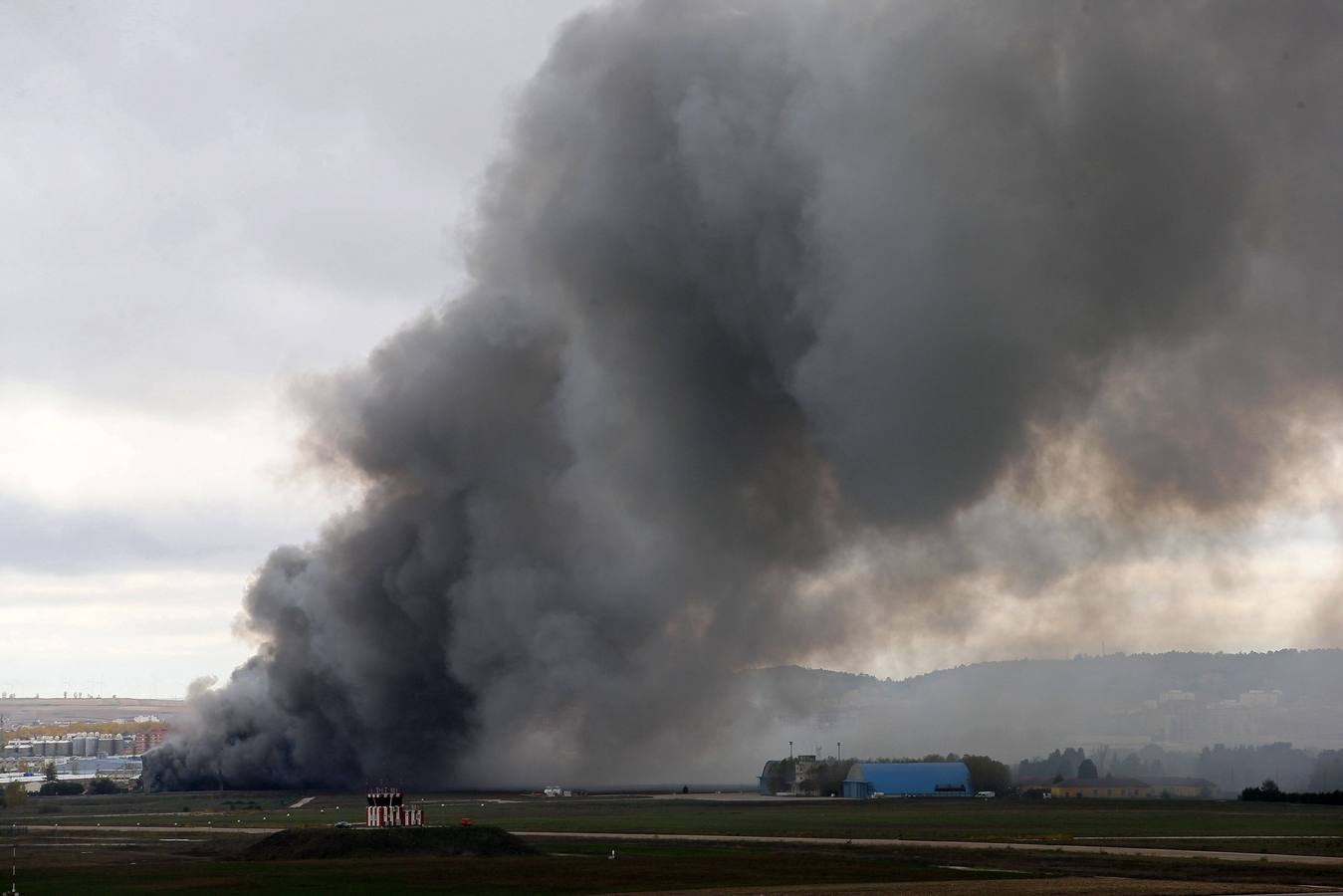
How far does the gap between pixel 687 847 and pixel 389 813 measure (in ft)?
46.3

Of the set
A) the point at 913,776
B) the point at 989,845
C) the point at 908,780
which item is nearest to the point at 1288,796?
the point at 913,776

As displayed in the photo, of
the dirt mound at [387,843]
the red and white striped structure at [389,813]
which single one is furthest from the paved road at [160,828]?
the dirt mound at [387,843]

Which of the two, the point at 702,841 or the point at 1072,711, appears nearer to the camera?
the point at 702,841

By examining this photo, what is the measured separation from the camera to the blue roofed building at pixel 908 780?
125312mm

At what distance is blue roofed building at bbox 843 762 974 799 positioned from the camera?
12531 cm

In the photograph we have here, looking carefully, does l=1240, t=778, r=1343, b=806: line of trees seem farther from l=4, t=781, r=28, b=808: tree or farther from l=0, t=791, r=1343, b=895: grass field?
l=4, t=781, r=28, b=808: tree

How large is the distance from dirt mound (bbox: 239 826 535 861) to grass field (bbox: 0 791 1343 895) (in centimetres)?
139

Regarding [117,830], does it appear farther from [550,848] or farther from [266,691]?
[266,691]

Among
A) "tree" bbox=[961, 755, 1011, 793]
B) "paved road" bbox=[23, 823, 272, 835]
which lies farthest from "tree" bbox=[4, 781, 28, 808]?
"tree" bbox=[961, 755, 1011, 793]

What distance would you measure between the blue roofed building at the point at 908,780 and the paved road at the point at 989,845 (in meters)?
52.0

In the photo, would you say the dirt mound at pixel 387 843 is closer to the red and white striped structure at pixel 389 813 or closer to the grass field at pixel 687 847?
the grass field at pixel 687 847

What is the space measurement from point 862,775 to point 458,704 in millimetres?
34865

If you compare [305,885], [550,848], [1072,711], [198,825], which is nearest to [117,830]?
[198,825]

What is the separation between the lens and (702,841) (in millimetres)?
70812
